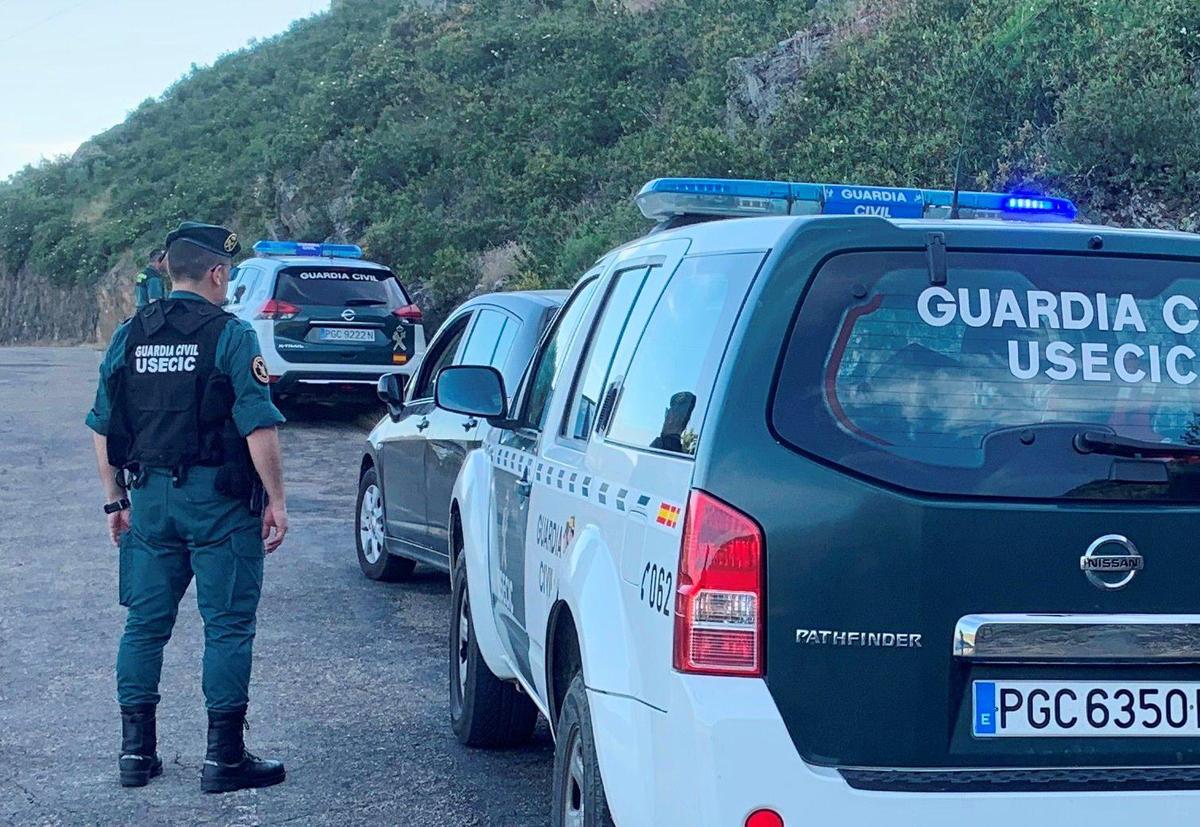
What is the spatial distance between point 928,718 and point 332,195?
95.4ft

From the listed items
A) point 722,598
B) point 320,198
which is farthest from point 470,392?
point 320,198

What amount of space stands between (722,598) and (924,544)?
41 cm

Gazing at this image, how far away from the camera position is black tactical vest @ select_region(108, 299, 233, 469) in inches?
204

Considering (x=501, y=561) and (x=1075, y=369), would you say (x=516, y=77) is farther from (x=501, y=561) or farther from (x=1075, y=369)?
(x=1075, y=369)

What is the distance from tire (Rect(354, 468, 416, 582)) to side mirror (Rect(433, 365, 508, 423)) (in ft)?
12.0

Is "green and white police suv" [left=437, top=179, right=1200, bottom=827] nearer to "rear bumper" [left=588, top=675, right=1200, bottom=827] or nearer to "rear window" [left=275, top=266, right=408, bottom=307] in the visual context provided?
"rear bumper" [left=588, top=675, right=1200, bottom=827]

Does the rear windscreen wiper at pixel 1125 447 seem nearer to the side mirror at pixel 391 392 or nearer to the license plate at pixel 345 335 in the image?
the side mirror at pixel 391 392

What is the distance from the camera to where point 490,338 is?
7.70 meters

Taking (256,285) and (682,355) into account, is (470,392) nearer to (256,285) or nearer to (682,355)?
(682,355)

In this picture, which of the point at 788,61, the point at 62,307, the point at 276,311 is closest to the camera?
the point at 276,311

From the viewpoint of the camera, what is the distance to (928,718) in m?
2.98

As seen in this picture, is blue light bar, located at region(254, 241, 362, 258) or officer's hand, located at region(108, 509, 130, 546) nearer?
officer's hand, located at region(108, 509, 130, 546)

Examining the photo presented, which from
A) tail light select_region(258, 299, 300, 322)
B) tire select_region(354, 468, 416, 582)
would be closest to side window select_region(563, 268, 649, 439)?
tire select_region(354, 468, 416, 582)

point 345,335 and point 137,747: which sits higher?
point 345,335
